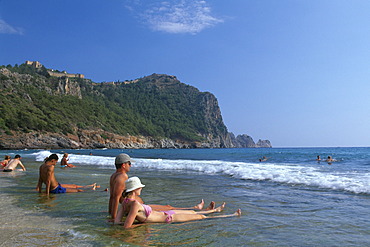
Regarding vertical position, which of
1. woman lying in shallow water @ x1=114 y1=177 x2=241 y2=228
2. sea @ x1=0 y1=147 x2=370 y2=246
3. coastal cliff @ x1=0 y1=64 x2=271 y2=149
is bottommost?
sea @ x1=0 y1=147 x2=370 y2=246

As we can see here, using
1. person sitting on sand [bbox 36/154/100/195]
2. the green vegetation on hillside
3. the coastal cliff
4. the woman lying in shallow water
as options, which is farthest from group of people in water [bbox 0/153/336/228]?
the green vegetation on hillside

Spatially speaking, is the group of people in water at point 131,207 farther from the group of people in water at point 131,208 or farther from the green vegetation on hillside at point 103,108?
the green vegetation on hillside at point 103,108

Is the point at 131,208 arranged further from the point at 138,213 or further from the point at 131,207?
the point at 138,213

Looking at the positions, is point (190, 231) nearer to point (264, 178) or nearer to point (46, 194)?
point (46, 194)

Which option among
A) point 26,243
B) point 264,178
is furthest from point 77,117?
point 26,243

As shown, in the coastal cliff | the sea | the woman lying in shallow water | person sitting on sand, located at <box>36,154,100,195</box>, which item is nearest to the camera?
the sea

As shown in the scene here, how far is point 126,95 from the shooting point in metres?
174

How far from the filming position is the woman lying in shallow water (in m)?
5.01

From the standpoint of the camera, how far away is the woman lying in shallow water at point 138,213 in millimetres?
5012

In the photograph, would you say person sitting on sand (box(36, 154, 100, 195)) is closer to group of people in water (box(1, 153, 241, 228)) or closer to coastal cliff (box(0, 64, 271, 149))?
group of people in water (box(1, 153, 241, 228))

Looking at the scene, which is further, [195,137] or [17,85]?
[195,137]

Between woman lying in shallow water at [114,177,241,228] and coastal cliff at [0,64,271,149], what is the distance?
73521 mm

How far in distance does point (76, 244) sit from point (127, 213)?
1341mm

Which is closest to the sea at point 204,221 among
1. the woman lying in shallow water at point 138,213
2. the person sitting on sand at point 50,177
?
the woman lying in shallow water at point 138,213
